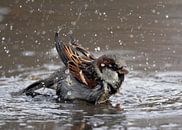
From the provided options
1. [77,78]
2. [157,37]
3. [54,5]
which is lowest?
[77,78]

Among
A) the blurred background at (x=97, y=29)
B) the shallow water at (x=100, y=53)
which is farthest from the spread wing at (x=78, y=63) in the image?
the blurred background at (x=97, y=29)

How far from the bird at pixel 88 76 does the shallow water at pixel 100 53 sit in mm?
106

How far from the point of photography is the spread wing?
21.9ft

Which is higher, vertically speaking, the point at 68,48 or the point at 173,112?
the point at 68,48

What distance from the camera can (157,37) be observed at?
894cm

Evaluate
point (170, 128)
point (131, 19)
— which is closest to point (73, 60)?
point (170, 128)

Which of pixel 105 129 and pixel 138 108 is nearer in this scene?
pixel 105 129

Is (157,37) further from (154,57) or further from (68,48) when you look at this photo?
(68,48)

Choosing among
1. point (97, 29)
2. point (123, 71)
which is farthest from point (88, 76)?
point (97, 29)

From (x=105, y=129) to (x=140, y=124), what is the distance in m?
0.28

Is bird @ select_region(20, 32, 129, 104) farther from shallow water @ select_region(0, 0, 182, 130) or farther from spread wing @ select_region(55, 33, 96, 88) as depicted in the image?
shallow water @ select_region(0, 0, 182, 130)

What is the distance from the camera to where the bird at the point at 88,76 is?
6.61 m

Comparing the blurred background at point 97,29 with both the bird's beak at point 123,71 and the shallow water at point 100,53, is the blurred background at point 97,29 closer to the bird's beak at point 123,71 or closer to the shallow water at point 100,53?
the shallow water at point 100,53

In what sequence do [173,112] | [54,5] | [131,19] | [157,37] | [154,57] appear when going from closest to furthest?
1. [173,112]
2. [154,57]
3. [157,37]
4. [131,19]
5. [54,5]
